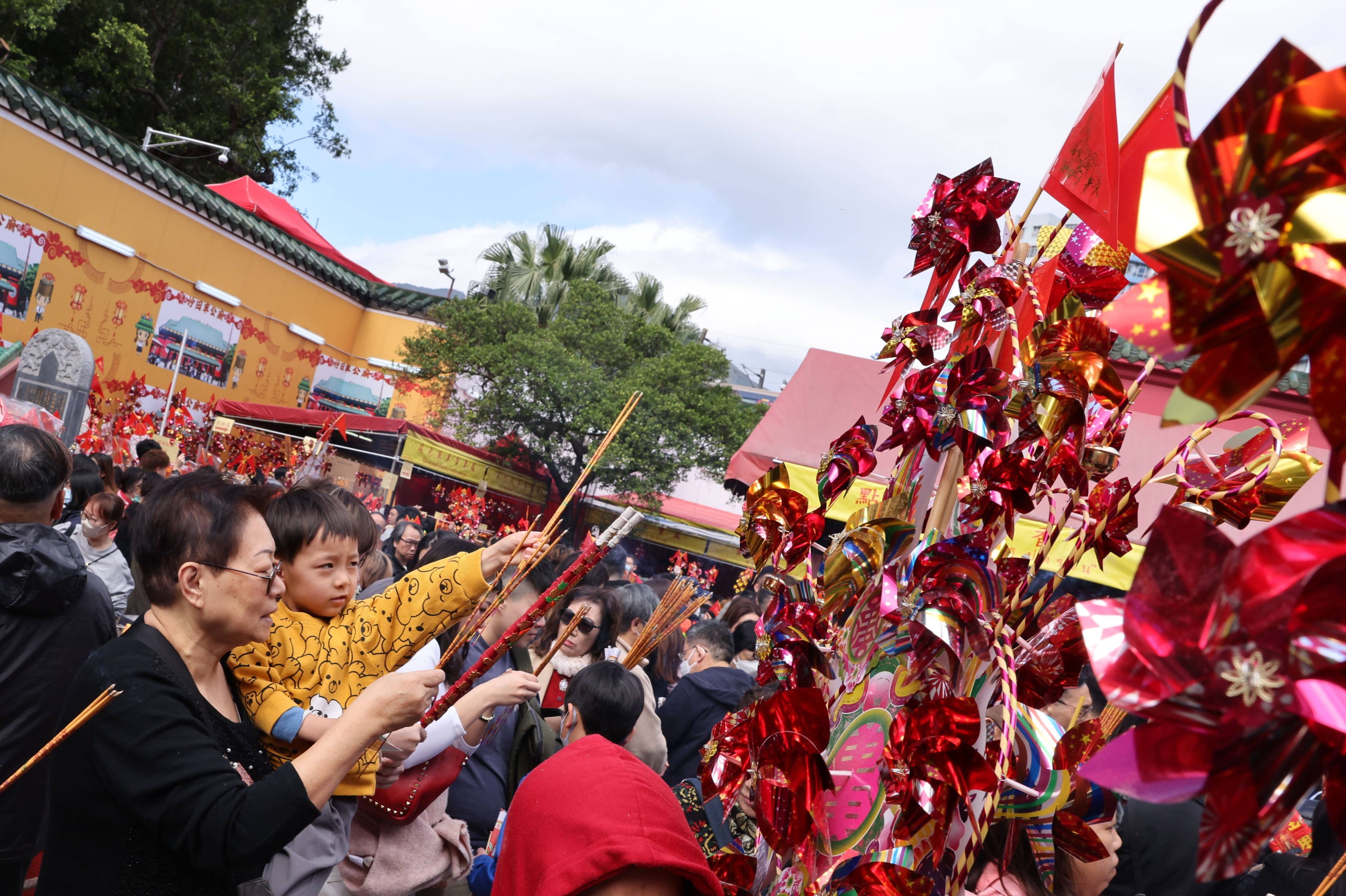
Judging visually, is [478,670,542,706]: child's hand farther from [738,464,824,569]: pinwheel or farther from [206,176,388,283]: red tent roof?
[206,176,388,283]: red tent roof

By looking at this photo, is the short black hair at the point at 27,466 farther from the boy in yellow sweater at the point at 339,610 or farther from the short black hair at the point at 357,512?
the boy in yellow sweater at the point at 339,610

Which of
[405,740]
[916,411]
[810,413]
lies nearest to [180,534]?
[405,740]

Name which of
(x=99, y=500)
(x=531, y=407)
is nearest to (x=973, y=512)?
(x=99, y=500)

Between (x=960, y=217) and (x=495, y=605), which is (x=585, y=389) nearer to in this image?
(x=495, y=605)

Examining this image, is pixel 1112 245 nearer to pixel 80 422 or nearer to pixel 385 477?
pixel 80 422

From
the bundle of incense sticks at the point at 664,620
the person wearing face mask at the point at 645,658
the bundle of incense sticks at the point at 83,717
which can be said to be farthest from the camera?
the bundle of incense sticks at the point at 664,620

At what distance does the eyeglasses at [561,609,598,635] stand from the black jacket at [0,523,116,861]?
4.03 ft

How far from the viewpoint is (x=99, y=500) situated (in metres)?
3.39

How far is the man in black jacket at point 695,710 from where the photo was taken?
2787 millimetres

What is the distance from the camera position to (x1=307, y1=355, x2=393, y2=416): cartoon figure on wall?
16.7 m

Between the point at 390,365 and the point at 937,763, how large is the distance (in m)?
17.4

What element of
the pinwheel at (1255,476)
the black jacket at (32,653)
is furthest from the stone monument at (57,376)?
the pinwheel at (1255,476)

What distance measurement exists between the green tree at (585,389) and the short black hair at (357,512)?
13383mm

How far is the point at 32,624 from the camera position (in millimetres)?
1931
